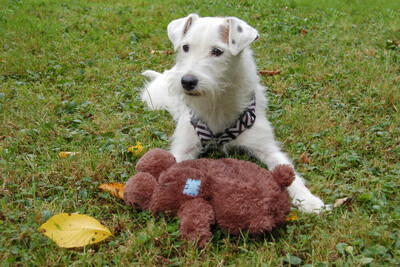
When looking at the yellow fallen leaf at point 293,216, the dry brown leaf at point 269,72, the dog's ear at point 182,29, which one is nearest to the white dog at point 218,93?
the dog's ear at point 182,29

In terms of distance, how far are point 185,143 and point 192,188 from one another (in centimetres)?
129

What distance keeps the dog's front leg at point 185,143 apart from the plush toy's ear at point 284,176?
130cm

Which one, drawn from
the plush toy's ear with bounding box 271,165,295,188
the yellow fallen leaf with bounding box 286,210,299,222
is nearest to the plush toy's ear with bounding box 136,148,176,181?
the plush toy's ear with bounding box 271,165,295,188

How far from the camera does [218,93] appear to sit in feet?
10.7

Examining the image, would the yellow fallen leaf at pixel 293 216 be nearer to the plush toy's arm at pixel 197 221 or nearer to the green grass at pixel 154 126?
the green grass at pixel 154 126

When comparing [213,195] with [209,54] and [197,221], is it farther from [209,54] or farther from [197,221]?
[209,54]

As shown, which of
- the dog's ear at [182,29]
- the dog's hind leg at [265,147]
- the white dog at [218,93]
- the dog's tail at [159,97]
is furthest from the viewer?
the dog's tail at [159,97]

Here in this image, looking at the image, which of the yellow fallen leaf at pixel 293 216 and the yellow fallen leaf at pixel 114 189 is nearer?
the yellow fallen leaf at pixel 293 216

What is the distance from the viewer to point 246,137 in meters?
3.59

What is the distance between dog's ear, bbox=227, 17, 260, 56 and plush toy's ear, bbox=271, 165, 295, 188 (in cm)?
125

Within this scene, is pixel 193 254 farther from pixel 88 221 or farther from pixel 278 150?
pixel 278 150

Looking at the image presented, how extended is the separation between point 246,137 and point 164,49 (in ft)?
12.0

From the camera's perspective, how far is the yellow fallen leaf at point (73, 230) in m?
2.28

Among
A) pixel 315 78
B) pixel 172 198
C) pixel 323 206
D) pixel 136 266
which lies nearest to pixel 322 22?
pixel 315 78
